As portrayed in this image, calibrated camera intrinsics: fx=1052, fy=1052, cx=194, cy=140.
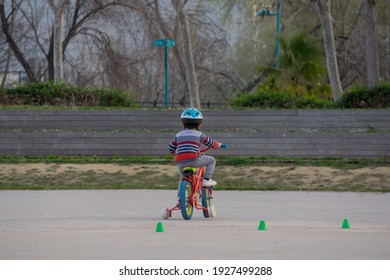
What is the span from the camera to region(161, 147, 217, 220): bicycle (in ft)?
52.8

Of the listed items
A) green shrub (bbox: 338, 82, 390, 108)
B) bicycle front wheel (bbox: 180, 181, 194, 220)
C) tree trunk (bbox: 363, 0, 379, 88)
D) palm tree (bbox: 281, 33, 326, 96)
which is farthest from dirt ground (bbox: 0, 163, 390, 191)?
palm tree (bbox: 281, 33, 326, 96)

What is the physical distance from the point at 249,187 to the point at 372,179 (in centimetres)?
285

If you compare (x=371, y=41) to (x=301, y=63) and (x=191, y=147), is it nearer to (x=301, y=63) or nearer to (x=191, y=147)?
(x=301, y=63)

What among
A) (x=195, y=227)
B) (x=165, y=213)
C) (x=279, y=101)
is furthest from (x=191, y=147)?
(x=279, y=101)

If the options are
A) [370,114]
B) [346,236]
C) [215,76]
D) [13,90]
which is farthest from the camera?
[215,76]

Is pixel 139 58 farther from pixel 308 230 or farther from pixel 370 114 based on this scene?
pixel 308 230

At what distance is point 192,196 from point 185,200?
0.69ft

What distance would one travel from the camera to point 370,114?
2827cm

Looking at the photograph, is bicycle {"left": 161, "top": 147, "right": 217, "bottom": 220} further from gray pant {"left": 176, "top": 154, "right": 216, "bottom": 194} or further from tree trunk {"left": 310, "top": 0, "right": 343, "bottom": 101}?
tree trunk {"left": 310, "top": 0, "right": 343, "bottom": 101}

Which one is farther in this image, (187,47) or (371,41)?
A: (187,47)

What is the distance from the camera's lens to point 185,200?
16094 millimetres

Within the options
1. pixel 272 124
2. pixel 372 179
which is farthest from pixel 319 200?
pixel 272 124

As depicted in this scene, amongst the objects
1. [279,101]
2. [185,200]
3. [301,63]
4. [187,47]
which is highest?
[187,47]

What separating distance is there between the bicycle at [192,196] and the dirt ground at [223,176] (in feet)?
21.4
